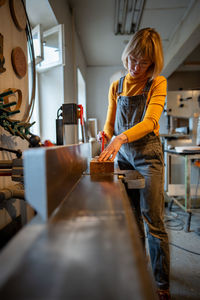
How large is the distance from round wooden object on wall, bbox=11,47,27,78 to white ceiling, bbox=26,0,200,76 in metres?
0.90

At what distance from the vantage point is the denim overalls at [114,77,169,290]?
3.34ft

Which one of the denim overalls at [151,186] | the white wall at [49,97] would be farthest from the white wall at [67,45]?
the denim overalls at [151,186]

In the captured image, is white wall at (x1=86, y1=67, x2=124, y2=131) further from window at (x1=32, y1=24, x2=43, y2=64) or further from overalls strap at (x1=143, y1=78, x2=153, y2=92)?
overalls strap at (x1=143, y1=78, x2=153, y2=92)

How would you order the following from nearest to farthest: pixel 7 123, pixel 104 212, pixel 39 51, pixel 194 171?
pixel 104 212 → pixel 7 123 → pixel 39 51 → pixel 194 171

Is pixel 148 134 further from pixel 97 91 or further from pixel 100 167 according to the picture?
pixel 97 91

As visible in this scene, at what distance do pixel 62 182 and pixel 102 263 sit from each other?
0.85ft

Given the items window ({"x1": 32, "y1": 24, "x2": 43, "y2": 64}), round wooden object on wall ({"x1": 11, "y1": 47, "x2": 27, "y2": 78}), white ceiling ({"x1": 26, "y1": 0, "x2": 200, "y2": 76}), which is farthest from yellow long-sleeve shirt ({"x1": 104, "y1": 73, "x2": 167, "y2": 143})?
white ceiling ({"x1": 26, "y1": 0, "x2": 200, "y2": 76})

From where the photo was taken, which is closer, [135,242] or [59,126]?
[135,242]

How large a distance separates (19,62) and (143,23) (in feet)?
8.64

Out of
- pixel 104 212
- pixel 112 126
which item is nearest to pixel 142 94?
pixel 112 126

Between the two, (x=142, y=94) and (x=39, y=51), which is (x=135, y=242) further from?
(x=39, y=51)

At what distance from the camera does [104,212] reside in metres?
0.40

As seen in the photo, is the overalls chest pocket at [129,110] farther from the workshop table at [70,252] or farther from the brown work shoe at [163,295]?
the brown work shoe at [163,295]

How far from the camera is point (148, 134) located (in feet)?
3.59
